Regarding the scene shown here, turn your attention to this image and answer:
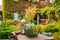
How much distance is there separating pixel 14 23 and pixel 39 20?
9.26ft

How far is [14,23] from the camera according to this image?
615 inches

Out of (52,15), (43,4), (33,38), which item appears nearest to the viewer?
(33,38)

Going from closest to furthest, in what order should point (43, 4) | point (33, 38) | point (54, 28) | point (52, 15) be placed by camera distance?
1. point (33, 38)
2. point (54, 28)
3. point (52, 15)
4. point (43, 4)

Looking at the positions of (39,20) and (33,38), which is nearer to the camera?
(33,38)

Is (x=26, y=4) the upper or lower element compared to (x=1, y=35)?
upper

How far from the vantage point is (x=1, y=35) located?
40.8 feet

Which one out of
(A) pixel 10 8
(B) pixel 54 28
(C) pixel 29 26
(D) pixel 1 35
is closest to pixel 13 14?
(A) pixel 10 8

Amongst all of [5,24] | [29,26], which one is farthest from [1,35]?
[29,26]

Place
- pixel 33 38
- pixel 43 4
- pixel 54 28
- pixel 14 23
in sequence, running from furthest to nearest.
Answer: pixel 43 4
pixel 14 23
pixel 54 28
pixel 33 38

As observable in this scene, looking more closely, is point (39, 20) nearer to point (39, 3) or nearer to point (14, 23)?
point (39, 3)

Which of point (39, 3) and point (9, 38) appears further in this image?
point (39, 3)

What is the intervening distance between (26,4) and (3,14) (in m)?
1.96

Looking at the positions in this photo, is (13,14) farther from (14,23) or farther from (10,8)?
(14,23)

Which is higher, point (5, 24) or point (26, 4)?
point (26, 4)
